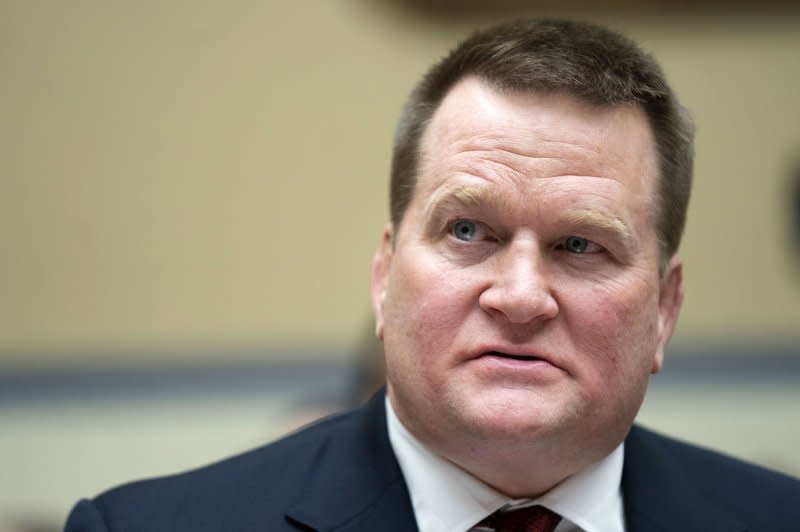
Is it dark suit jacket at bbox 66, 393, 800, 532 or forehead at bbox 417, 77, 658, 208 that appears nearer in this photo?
forehead at bbox 417, 77, 658, 208

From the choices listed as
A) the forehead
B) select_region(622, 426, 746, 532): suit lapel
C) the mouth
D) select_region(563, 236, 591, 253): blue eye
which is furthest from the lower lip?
select_region(622, 426, 746, 532): suit lapel

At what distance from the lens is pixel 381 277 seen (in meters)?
2.55

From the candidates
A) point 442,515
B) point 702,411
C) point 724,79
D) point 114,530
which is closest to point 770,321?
point 702,411

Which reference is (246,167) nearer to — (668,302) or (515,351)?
(668,302)

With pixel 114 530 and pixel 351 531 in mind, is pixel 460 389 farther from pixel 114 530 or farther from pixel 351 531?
pixel 114 530

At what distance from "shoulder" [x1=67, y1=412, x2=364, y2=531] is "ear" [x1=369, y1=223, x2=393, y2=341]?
27 centimetres

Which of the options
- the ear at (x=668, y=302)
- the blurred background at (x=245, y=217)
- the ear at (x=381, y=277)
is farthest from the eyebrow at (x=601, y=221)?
the blurred background at (x=245, y=217)

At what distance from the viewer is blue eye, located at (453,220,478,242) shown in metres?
2.24

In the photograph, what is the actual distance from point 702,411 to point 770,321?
58 centimetres

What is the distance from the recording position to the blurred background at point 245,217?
17.1 feet

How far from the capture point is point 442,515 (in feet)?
7.50

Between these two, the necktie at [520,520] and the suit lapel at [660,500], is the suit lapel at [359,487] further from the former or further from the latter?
the suit lapel at [660,500]

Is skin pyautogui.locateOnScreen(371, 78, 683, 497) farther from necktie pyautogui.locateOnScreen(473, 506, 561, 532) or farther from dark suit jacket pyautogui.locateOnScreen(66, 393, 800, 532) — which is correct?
dark suit jacket pyautogui.locateOnScreen(66, 393, 800, 532)

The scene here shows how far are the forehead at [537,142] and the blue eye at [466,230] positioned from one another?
10 centimetres
